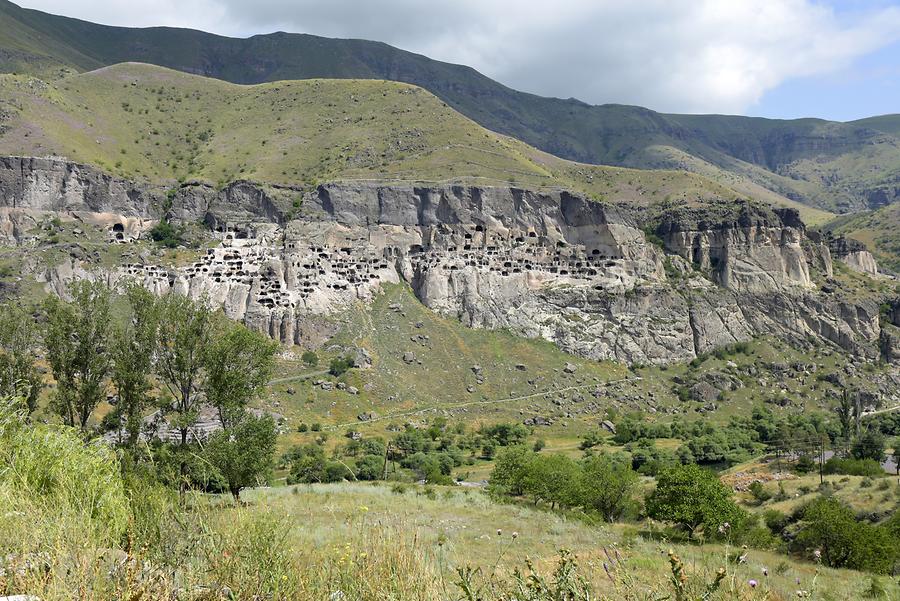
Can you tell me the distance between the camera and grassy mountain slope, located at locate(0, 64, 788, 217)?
108m

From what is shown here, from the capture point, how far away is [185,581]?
6.75m

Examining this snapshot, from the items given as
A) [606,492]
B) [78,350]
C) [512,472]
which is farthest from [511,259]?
[78,350]

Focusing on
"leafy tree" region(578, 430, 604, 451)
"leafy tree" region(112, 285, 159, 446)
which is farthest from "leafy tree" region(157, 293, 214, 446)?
"leafy tree" region(578, 430, 604, 451)

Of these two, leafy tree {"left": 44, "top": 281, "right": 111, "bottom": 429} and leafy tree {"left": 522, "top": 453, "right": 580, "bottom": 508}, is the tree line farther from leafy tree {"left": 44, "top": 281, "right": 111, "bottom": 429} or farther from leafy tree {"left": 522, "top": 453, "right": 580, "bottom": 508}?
leafy tree {"left": 522, "top": 453, "right": 580, "bottom": 508}

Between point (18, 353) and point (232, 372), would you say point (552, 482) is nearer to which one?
point (232, 372)

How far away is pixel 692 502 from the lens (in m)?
36.0

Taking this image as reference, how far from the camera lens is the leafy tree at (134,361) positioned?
30.8 m

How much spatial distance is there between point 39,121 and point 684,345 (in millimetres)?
113374

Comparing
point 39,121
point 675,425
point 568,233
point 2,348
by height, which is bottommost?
point 675,425

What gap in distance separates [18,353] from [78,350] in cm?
437

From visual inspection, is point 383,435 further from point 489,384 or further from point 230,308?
point 230,308

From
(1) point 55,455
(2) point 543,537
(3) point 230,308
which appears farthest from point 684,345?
(1) point 55,455

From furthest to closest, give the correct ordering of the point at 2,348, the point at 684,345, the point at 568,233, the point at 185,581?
the point at 568,233, the point at 684,345, the point at 2,348, the point at 185,581

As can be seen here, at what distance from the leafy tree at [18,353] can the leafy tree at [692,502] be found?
3474 cm
